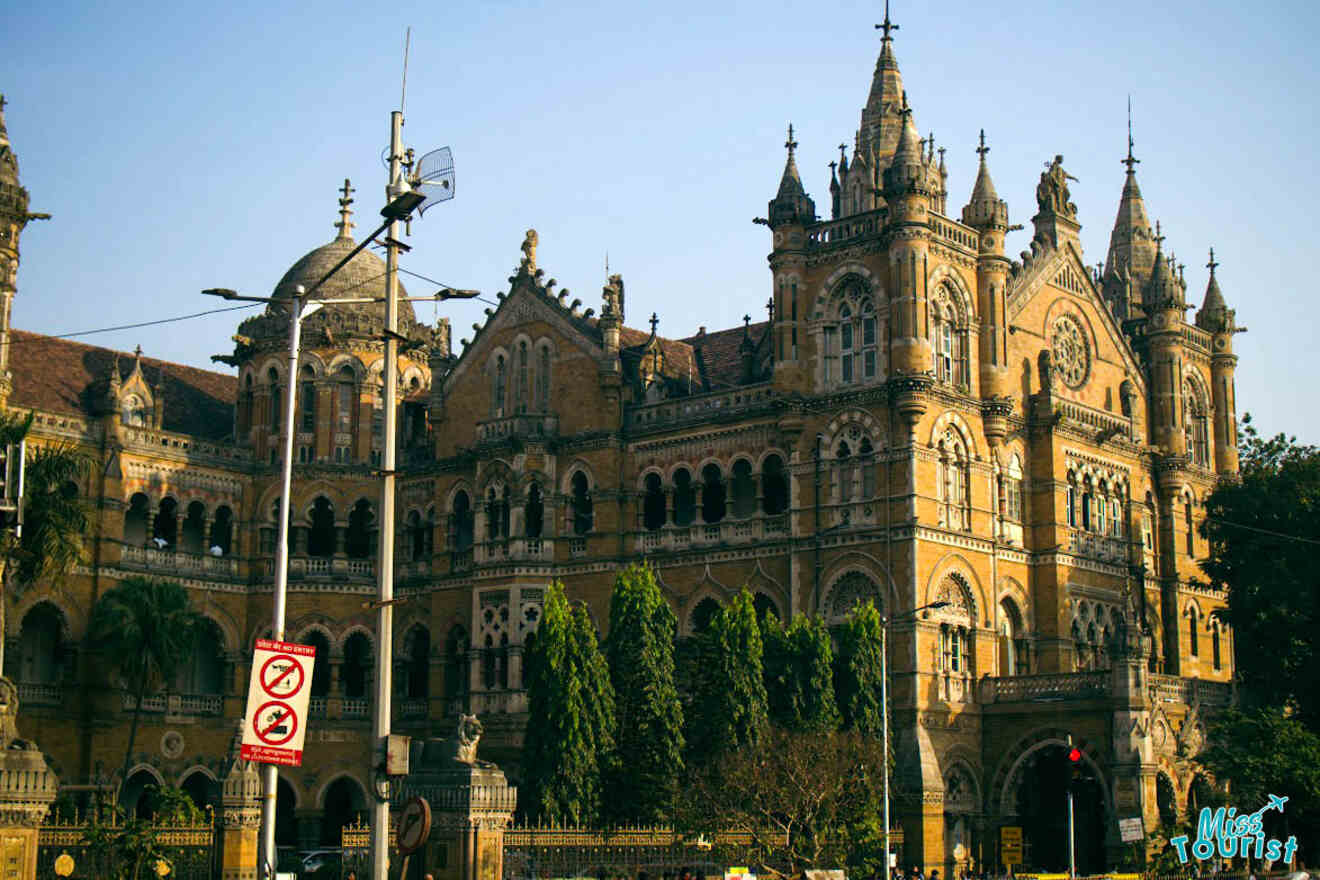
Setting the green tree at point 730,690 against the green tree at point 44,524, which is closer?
the green tree at point 730,690

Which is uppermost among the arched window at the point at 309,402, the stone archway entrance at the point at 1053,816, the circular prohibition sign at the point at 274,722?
the arched window at the point at 309,402

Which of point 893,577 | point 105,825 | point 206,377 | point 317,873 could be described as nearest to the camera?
point 105,825

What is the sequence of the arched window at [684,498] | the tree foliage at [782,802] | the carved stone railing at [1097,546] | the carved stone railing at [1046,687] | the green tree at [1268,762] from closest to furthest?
the tree foliage at [782,802]
the green tree at [1268,762]
the carved stone railing at [1046,687]
the carved stone railing at [1097,546]
the arched window at [684,498]

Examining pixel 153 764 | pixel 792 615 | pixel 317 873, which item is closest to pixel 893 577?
pixel 792 615

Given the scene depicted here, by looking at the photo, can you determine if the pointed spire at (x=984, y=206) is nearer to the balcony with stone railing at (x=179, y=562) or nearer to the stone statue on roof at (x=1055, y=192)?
the stone statue on roof at (x=1055, y=192)

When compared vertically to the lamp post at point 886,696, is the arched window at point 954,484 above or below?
above

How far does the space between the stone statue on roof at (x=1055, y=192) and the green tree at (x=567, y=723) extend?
77.8ft

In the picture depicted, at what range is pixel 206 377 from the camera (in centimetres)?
6919

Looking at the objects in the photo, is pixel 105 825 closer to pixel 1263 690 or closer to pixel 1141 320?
pixel 1263 690

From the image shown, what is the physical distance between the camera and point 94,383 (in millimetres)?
61625

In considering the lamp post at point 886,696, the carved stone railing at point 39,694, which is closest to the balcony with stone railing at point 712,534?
the lamp post at point 886,696

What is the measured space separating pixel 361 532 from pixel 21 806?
115 ft

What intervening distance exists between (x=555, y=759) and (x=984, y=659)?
47.8ft

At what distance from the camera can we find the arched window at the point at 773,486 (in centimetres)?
5466
